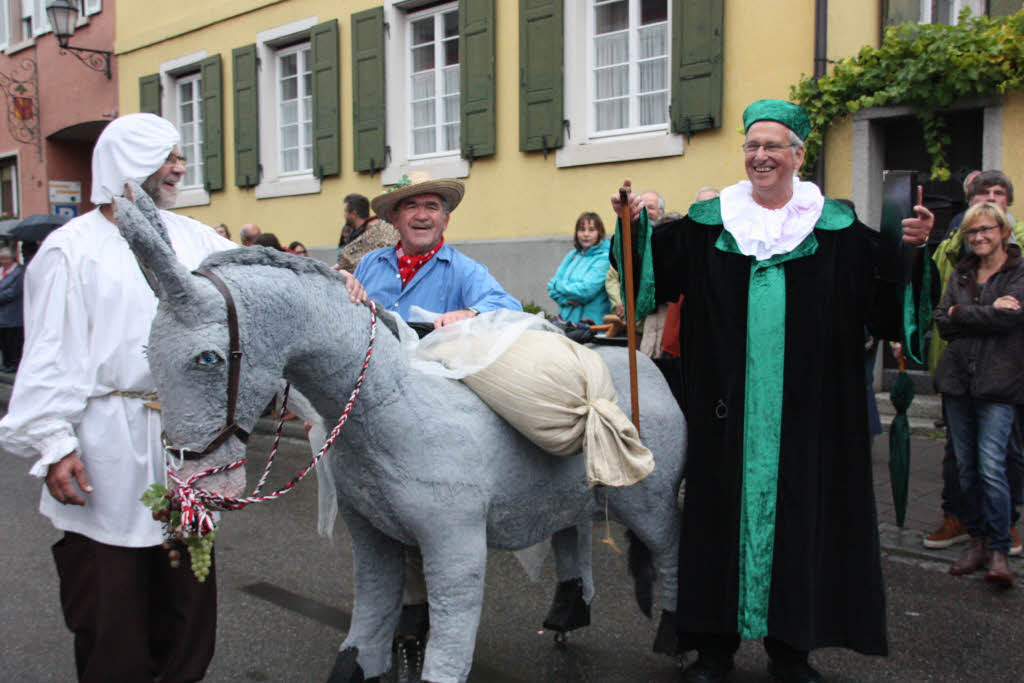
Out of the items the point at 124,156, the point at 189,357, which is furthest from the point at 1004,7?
the point at 189,357

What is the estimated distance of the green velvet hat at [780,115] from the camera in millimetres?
2914

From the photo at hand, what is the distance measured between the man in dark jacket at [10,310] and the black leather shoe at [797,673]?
11.3m

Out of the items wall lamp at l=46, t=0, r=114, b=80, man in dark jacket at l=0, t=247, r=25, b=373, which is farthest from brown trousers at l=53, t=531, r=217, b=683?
wall lamp at l=46, t=0, r=114, b=80

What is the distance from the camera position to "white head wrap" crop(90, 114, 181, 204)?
2549 mm

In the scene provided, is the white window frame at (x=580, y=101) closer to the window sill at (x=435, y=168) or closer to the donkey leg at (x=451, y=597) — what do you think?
the window sill at (x=435, y=168)

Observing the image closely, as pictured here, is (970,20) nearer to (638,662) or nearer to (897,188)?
(897,188)

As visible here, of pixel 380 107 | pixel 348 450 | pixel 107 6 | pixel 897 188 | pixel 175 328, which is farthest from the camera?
pixel 107 6

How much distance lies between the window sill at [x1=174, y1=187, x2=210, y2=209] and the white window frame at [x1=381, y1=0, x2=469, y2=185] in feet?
14.3

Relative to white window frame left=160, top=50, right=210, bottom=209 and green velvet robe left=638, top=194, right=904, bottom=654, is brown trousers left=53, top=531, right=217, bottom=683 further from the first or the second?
white window frame left=160, top=50, right=210, bottom=209

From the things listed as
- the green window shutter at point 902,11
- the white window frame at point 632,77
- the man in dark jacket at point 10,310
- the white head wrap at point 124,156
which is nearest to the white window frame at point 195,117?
the man in dark jacket at point 10,310

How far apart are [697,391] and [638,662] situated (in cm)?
121

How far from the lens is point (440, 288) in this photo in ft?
10.6

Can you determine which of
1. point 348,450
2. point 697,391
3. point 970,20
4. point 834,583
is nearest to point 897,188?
point 697,391

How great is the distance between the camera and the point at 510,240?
10.4 metres
